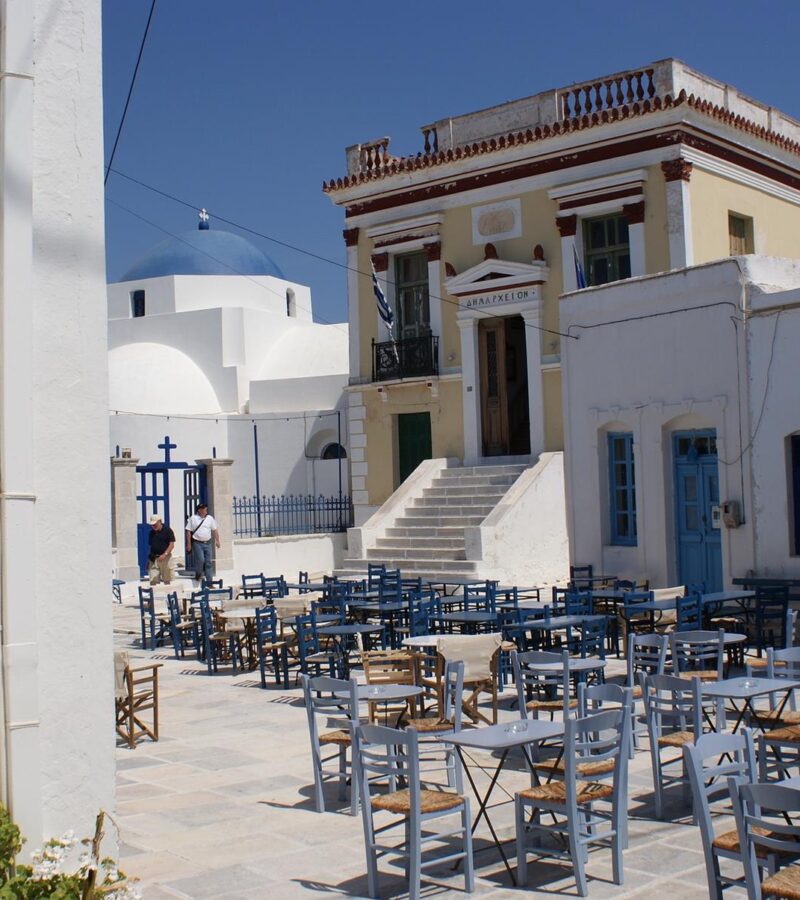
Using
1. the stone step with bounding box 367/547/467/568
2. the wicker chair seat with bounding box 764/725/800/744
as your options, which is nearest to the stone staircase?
the stone step with bounding box 367/547/467/568

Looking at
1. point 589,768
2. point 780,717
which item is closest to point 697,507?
point 780,717

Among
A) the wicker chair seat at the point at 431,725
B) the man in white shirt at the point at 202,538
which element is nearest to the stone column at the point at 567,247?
the man in white shirt at the point at 202,538

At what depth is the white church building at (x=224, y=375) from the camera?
29.8m

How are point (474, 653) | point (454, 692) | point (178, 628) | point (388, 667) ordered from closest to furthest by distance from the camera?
point (454, 692) < point (474, 653) < point (388, 667) < point (178, 628)

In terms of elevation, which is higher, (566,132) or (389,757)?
(566,132)

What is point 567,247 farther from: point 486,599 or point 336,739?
point 336,739

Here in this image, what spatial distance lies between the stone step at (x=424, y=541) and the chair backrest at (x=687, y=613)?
9.78 m

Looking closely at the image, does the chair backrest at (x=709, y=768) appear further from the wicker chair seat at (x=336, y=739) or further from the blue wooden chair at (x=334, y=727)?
the wicker chair seat at (x=336, y=739)

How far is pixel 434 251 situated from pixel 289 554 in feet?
23.6

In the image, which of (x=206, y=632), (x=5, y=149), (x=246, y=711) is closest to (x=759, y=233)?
(x=206, y=632)

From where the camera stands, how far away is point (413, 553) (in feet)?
74.7

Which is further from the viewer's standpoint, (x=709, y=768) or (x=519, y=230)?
(x=519, y=230)

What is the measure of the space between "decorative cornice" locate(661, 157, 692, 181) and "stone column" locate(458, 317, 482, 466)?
508cm

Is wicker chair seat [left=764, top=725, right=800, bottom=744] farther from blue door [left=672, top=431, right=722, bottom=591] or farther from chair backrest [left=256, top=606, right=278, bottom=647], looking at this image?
blue door [left=672, top=431, right=722, bottom=591]
